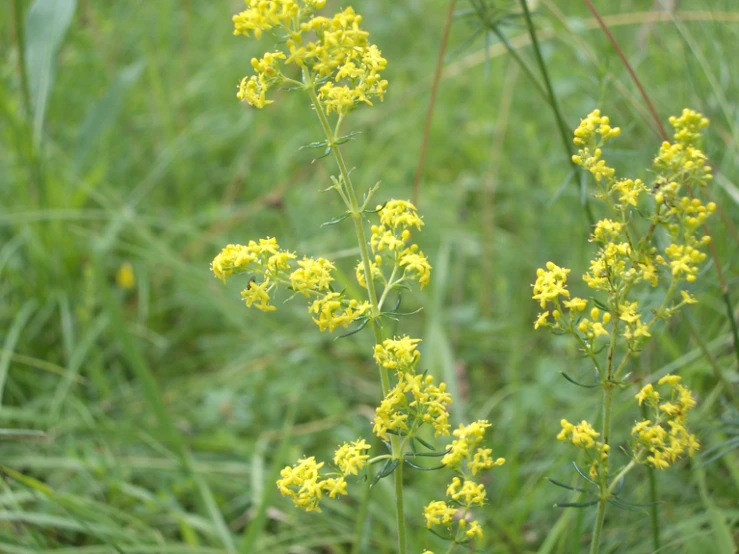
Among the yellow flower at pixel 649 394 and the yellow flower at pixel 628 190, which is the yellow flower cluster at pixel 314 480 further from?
the yellow flower at pixel 628 190

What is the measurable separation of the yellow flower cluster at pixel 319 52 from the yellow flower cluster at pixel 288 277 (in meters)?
0.28

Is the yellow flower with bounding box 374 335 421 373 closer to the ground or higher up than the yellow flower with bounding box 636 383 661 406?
higher up

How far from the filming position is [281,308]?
377 centimetres

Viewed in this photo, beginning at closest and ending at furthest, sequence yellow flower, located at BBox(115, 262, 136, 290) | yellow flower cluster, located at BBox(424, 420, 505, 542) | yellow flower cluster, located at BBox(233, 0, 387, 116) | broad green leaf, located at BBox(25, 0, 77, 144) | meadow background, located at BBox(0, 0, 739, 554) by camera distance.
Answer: yellow flower cluster, located at BBox(233, 0, 387, 116), yellow flower cluster, located at BBox(424, 420, 505, 542), meadow background, located at BBox(0, 0, 739, 554), broad green leaf, located at BBox(25, 0, 77, 144), yellow flower, located at BBox(115, 262, 136, 290)

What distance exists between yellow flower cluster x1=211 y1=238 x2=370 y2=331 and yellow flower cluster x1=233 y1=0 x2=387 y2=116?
0.28 meters

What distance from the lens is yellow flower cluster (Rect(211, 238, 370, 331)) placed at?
1.32 metres

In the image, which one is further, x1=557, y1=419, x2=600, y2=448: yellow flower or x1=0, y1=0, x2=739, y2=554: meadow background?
x1=0, y1=0, x2=739, y2=554: meadow background

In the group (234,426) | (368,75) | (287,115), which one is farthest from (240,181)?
(368,75)

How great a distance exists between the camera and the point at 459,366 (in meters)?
3.16

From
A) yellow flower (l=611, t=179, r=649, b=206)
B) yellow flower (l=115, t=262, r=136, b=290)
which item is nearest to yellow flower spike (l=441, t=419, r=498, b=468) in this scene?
yellow flower (l=611, t=179, r=649, b=206)

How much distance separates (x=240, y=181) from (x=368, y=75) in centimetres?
324

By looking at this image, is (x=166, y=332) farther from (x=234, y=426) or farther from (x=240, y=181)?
(x=240, y=181)

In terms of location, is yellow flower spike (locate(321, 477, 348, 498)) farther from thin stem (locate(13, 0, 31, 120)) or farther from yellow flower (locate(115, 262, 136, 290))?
yellow flower (locate(115, 262, 136, 290))

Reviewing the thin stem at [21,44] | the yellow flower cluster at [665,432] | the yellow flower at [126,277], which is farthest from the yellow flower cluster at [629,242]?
the yellow flower at [126,277]
